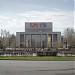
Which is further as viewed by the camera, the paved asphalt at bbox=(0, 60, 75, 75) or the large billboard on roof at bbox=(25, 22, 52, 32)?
the large billboard on roof at bbox=(25, 22, 52, 32)

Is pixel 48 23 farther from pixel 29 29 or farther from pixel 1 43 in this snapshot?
pixel 1 43

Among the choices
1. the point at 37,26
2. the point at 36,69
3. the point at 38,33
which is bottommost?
the point at 36,69

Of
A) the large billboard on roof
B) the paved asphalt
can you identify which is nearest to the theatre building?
the large billboard on roof

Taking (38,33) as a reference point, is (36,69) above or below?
below

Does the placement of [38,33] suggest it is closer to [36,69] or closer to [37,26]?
[37,26]

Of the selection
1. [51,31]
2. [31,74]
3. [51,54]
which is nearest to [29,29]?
[51,31]

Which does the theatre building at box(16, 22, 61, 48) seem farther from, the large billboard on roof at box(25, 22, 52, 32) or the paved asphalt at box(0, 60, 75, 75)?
the paved asphalt at box(0, 60, 75, 75)

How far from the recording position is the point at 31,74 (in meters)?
13.5

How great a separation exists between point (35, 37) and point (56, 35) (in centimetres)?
1168

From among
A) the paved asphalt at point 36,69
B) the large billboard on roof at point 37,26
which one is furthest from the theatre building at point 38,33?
the paved asphalt at point 36,69

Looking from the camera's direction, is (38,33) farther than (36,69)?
Yes

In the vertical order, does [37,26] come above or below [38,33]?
above

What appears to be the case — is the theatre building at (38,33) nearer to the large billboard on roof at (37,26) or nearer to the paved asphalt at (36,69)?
the large billboard on roof at (37,26)

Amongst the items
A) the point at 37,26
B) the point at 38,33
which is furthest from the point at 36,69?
the point at 37,26
